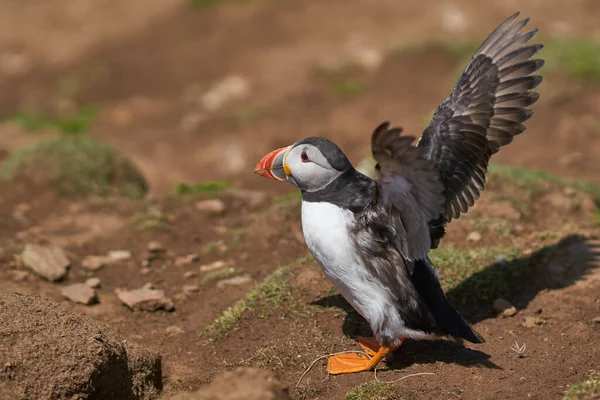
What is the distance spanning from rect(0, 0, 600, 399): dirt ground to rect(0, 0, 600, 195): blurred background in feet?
0.16

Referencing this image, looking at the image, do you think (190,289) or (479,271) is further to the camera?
(190,289)

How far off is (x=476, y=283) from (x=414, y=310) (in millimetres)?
1275

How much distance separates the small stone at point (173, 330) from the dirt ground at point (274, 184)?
0.02m

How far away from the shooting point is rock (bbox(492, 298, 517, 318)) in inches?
221

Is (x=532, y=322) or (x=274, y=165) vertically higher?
(x=274, y=165)

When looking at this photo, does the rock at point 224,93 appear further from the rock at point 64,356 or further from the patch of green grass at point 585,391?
the patch of green grass at point 585,391

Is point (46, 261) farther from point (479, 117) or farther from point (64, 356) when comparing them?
point (479, 117)

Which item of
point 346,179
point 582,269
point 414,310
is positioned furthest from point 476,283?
point 346,179

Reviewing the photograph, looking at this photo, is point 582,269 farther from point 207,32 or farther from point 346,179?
point 207,32

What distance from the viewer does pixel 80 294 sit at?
6242 millimetres

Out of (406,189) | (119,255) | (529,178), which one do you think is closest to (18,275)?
(119,255)

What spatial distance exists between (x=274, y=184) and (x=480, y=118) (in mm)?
5242

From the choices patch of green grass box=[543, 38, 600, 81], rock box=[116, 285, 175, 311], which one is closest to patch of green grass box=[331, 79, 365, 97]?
patch of green grass box=[543, 38, 600, 81]

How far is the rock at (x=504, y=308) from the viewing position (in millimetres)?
5617
